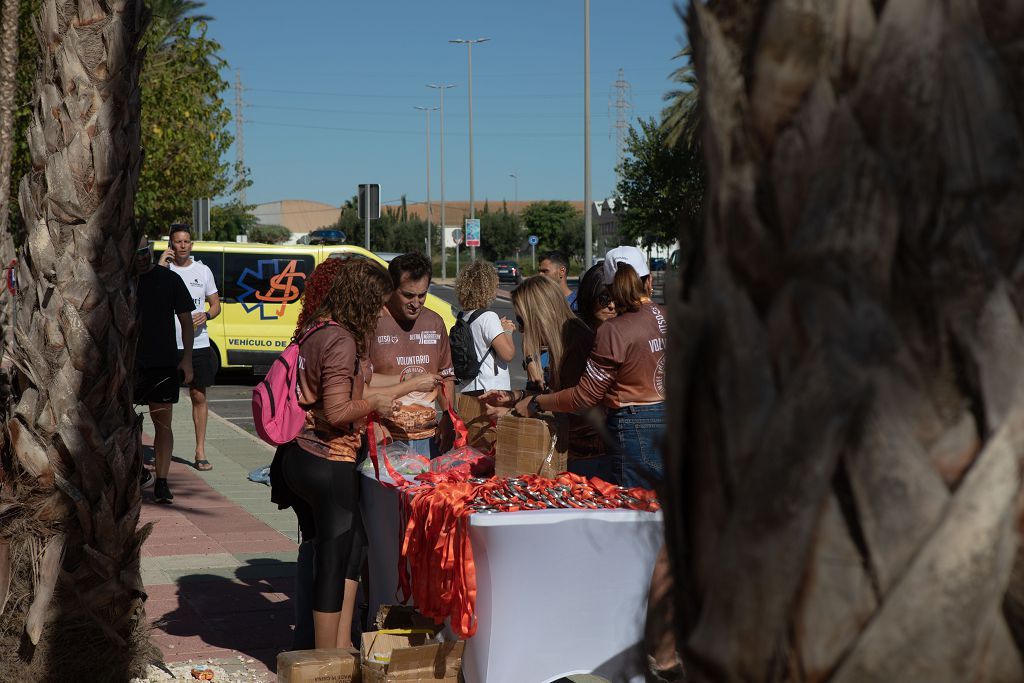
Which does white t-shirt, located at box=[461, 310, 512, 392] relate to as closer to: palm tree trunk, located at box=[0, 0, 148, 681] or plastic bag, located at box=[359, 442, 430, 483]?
plastic bag, located at box=[359, 442, 430, 483]

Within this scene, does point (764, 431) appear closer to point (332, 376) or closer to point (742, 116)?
point (742, 116)

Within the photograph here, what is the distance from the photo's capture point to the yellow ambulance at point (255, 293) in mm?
17078

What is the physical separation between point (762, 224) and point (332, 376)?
12.5 feet

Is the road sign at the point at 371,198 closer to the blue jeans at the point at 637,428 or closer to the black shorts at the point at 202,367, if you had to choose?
the black shorts at the point at 202,367

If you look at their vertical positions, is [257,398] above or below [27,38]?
below

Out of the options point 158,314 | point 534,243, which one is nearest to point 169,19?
point 158,314

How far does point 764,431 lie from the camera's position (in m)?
1.16

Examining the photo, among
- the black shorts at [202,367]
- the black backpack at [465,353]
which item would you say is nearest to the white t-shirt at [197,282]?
the black shorts at [202,367]

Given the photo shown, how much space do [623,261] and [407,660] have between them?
7.07ft

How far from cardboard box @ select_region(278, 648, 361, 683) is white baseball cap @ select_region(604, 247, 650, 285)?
2124 millimetres

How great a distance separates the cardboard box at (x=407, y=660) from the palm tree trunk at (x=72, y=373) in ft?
3.52

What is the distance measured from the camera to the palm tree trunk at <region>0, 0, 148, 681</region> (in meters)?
4.56

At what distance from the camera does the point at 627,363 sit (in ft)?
16.6

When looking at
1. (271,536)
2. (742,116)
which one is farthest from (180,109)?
(742,116)
